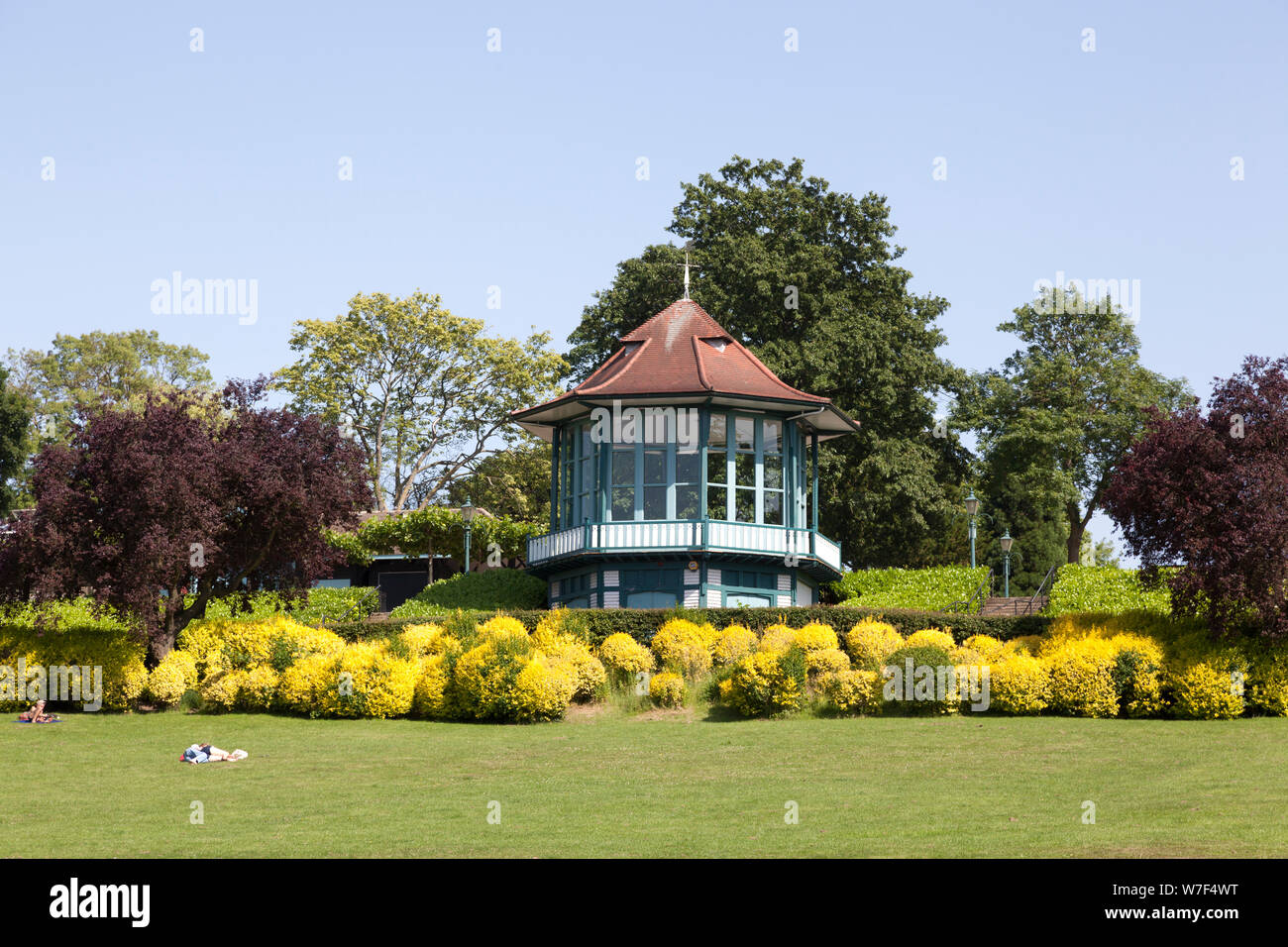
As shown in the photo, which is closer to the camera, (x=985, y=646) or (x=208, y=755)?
(x=208, y=755)

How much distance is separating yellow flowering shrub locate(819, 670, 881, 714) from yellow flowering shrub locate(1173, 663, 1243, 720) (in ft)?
17.1

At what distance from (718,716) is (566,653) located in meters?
3.49

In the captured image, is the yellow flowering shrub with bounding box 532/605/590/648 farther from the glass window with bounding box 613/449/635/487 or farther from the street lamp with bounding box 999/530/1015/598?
the street lamp with bounding box 999/530/1015/598

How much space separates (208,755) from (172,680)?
685 cm

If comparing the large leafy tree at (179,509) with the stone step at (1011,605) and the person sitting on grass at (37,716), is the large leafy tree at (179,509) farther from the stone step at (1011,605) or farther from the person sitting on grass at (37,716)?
the stone step at (1011,605)

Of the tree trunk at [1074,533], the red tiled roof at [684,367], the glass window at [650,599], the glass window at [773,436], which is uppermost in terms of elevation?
the red tiled roof at [684,367]

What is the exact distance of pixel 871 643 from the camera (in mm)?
27750

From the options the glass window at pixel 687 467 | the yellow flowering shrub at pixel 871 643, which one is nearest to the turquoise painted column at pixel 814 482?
the glass window at pixel 687 467

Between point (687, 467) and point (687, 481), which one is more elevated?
point (687, 467)

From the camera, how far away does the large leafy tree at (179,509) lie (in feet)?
92.2

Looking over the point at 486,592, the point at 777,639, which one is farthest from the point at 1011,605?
the point at 486,592

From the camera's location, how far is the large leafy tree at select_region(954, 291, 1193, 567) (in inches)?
2078

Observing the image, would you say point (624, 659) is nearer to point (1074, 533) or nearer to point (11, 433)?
point (1074, 533)

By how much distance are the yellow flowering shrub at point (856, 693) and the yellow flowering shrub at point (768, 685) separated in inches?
24.8
